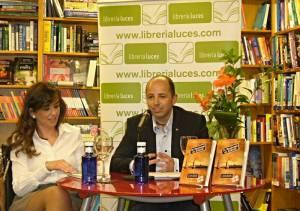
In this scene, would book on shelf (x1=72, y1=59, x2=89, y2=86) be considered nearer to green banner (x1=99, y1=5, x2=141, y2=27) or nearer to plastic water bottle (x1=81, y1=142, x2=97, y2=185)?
green banner (x1=99, y1=5, x2=141, y2=27)

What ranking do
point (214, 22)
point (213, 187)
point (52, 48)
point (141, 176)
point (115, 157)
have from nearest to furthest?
point (213, 187) → point (141, 176) → point (115, 157) → point (214, 22) → point (52, 48)

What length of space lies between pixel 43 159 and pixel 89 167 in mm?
661

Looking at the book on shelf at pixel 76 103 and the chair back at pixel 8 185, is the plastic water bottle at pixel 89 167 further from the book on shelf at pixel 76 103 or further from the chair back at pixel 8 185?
the book on shelf at pixel 76 103

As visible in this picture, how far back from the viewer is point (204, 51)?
3801mm

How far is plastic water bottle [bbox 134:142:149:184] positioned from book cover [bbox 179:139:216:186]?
7.1 inches

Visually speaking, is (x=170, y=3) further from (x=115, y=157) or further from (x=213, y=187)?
(x=213, y=187)

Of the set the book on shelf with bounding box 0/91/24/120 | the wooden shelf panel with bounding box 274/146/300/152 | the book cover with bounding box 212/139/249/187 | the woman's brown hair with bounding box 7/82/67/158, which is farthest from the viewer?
the book on shelf with bounding box 0/91/24/120

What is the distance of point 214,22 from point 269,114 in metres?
1.58

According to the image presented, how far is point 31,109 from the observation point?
305 centimetres

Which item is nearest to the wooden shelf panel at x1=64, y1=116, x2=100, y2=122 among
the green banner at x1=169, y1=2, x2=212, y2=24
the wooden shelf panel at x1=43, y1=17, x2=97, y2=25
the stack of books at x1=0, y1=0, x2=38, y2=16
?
the wooden shelf panel at x1=43, y1=17, x2=97, y2=25

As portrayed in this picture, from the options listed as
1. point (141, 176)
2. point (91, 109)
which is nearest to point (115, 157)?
point (141, 176)

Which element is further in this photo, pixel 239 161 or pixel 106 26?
pixel 106 26

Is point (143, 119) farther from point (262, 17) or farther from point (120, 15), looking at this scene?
point (262, 17)

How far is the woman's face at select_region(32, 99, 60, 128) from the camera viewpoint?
3018mm
